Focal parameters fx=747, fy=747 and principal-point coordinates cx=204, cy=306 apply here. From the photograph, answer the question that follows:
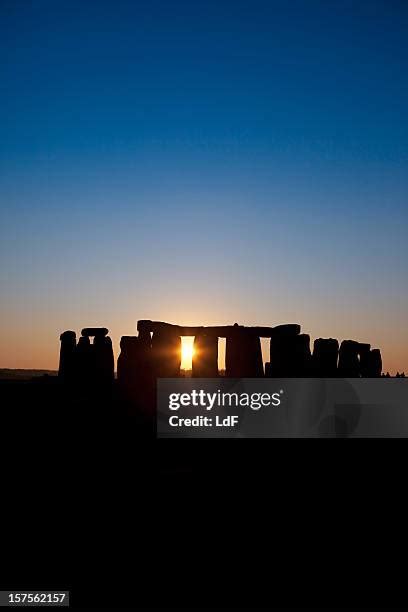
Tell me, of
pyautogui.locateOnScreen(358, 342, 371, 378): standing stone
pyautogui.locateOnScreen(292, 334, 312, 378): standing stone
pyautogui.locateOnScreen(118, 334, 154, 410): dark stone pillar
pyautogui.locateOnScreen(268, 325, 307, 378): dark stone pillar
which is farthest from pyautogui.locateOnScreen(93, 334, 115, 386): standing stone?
pyautogui.locateOnScreen(358, 342, 371, 378): standing stone

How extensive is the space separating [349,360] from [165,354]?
565cm

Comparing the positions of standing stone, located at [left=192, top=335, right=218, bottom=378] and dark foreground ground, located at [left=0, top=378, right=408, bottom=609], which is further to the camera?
standing stone, located at [left=192, top=335, right=218, bottom=378]

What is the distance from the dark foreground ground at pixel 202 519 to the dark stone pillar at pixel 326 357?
17.3ft

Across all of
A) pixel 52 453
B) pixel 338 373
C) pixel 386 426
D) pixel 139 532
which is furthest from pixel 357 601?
pixel 338 373

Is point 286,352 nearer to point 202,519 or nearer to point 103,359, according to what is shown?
point 103,359

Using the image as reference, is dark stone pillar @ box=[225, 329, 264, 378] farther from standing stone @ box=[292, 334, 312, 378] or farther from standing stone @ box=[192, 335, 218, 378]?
standing stone @ box=[292, 334, 312, 378]

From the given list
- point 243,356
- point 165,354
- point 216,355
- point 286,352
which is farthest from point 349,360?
point 165,354

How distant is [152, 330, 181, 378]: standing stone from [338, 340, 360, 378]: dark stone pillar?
4956 mm

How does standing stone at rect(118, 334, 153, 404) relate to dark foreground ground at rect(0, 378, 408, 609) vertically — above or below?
above

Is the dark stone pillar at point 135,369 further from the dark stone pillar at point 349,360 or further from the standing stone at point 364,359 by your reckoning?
the standing stone at point 364,359

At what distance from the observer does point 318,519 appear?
36.5ft

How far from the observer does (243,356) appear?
68.2ft

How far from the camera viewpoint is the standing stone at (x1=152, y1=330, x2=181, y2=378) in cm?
2025

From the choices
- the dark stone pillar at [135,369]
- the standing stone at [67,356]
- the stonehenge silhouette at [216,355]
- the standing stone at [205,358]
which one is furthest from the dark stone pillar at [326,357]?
the standing stone at [67,356]
